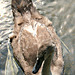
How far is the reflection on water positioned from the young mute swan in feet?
1.93

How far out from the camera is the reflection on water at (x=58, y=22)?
16.1 ft

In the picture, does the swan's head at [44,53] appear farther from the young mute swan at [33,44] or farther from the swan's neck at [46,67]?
the swan's neck at [46,67]

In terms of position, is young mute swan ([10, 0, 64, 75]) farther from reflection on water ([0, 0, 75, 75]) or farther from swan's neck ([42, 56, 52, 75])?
reflection on water ([0, 0, 75, 75])

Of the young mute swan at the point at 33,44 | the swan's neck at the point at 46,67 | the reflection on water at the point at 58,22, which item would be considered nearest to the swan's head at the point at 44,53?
the young mute swan at the point at 33,44

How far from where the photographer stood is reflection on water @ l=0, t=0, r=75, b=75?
4.92 m

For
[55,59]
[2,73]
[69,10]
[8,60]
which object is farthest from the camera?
[69,10]

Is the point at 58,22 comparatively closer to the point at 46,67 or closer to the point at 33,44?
the point at 33,44

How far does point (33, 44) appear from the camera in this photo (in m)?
4.03

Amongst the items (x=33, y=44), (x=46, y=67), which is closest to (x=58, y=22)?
(x=33, y=44)

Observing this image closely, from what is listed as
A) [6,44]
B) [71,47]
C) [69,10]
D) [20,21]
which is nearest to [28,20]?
[20,21]

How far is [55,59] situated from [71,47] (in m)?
1.21

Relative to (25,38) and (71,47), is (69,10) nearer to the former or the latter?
(71,47)

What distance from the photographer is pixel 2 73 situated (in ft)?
15.5

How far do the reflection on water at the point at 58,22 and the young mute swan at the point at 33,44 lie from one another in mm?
587
